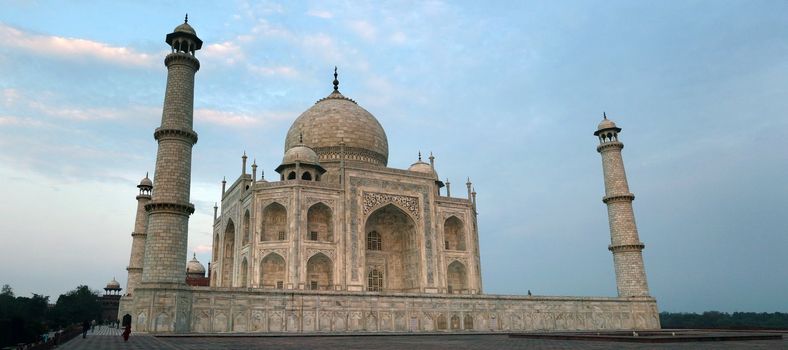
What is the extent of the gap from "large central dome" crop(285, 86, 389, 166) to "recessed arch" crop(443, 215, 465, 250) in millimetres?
5466

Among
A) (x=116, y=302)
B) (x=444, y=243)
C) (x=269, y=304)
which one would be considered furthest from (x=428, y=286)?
(x=116, y=302)

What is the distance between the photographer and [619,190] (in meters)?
27.9

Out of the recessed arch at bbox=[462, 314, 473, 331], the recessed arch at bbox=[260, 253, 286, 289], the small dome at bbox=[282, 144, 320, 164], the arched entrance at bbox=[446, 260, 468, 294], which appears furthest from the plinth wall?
the small dome at bbox=[282, 144, 320, 164]

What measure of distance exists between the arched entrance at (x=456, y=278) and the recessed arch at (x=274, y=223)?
345 inches

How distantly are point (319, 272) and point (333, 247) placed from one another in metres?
1.42

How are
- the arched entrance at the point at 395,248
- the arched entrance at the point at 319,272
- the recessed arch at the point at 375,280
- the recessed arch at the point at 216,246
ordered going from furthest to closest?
the recessed arch at the point at 216,246, the arched entrance at the point at 395,248, the recessed arch at the point at 375,280, the arched entrance at the point at 319,272

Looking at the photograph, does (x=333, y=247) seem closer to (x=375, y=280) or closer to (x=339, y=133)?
(x=375, y=280)

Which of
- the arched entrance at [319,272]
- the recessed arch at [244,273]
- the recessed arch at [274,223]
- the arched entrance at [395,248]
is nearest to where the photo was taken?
the arched entrance at [319,272]

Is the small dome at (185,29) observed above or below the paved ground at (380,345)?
above

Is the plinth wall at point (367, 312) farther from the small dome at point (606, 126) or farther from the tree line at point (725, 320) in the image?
the tree line at point (725, 320)

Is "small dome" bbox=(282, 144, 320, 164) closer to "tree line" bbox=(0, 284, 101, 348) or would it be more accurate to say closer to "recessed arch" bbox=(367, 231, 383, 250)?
"recessed arch" bbox=(367, 231, 383, 250)

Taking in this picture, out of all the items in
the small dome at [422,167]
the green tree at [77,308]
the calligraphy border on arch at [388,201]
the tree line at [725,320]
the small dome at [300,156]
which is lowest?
the tree line at [725,320]

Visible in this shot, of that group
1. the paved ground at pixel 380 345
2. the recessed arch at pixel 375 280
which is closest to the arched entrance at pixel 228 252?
the recessed arch at pixel 375 280

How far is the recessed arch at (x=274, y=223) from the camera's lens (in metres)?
26.1
